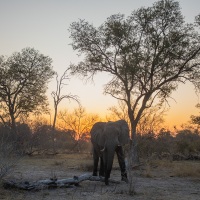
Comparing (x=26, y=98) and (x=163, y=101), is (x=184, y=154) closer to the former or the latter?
(x=163, y=101)

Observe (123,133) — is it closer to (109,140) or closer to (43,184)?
(109,140)

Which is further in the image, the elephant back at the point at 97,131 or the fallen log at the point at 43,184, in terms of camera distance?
the elephant back at the point at 97,131

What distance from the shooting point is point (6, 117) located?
130 feet

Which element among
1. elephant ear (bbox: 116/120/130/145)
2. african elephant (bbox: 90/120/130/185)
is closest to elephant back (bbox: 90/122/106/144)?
african elephant (bbox: 90/120/130/185)

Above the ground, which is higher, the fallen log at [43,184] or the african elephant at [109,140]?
the african elephant at [109,140]

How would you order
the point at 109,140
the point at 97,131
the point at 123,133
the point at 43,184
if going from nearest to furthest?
1. the point at 43,184
2. the point at 109,140
3. the point at 123,133
4. the point at 97,131

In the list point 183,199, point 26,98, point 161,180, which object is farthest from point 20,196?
point 26,98

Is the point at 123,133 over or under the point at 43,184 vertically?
over

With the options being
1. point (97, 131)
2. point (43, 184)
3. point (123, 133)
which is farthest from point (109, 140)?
point (43, 184)

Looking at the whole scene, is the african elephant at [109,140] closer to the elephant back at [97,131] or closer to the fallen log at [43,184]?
the elephant back at [97,131]

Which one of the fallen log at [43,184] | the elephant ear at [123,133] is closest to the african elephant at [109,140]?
the elephant ear at [123,133]

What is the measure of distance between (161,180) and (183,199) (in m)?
5.07

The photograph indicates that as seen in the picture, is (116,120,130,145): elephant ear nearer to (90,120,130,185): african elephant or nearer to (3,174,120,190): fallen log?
(90,120,130,185): african elephant

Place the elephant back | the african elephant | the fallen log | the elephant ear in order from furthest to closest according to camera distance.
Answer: the elephant back → the elephant ear → the african elephant → the fallen log
